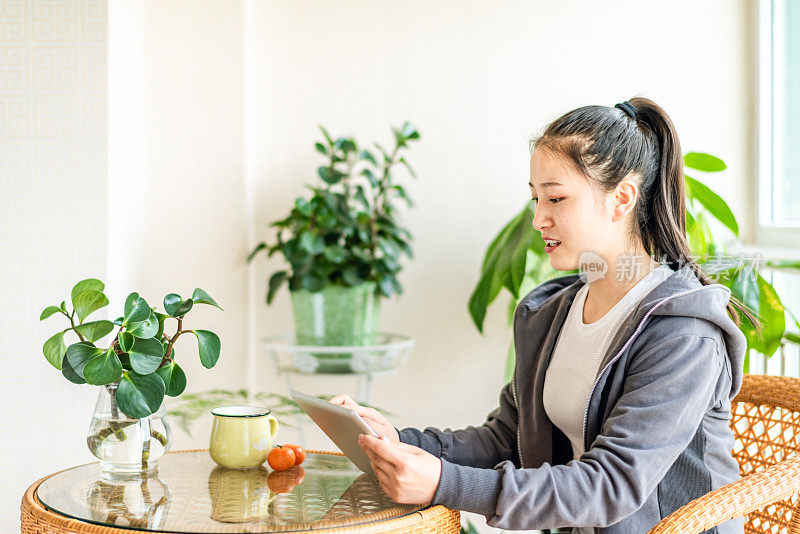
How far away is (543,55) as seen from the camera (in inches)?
88.7

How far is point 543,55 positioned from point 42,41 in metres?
1.39

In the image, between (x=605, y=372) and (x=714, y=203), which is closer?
(x=605, y=372)

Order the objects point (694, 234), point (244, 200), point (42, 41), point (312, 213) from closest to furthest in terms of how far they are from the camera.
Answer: point (694, 234) < point (42, 41) < point (312, 213) < point (244, 200)

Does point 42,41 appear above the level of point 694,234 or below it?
above

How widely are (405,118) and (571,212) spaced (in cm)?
113

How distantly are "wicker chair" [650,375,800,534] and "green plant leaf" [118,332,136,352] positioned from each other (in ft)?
2.65

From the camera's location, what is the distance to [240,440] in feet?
4.15

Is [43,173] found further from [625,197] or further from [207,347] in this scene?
[625,197]

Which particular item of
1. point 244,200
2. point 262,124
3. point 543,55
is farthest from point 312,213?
point 543,55

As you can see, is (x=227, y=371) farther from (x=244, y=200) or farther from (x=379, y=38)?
(x=379, y=38)

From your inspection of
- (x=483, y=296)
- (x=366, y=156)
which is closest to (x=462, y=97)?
(x=366, y=156)

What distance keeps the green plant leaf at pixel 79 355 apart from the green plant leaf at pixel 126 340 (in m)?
0.04

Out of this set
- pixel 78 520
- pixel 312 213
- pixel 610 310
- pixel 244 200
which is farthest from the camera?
pixel 244 200

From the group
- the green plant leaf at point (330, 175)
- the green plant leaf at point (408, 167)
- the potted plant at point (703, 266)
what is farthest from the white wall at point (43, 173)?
the potted plant at point (703, 266)
